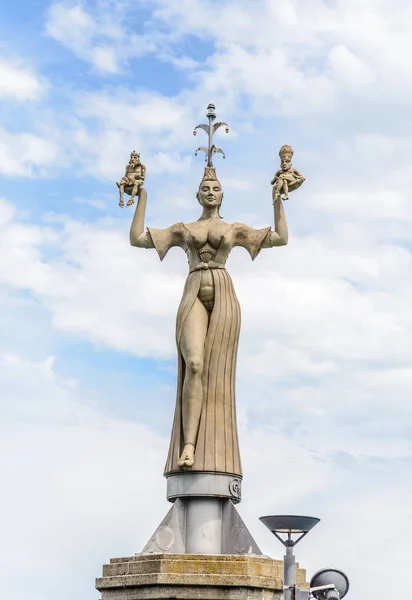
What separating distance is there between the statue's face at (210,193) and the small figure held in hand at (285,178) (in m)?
0.90

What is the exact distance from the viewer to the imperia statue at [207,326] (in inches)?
678

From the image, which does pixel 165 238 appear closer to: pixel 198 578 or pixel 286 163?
pixel 286 163

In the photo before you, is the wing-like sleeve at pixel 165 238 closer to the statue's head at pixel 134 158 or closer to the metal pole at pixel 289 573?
the statue's head at pixel 134 158

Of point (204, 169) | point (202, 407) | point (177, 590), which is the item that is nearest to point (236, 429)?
point (202, 407)

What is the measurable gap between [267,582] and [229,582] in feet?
1.94

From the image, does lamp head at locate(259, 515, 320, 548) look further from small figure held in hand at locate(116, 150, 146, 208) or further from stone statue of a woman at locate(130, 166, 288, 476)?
small figure held in hand at locate(116, 150, 146, 208)

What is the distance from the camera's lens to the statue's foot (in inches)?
665

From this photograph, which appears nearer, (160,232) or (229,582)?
(229,582)

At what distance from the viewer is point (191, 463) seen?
55.5 ft

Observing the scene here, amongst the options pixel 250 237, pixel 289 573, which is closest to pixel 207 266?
pixel 250 237

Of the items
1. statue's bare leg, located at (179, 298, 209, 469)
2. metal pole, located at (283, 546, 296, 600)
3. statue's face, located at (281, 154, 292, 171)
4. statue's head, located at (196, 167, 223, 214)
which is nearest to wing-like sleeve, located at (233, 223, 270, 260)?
statue's head, located at (196, 167, 223, 214)

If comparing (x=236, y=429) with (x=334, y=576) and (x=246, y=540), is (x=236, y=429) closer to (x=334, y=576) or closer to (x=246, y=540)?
(x=246, y=540)

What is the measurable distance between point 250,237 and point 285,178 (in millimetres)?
1093

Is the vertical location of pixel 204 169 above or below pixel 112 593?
above
